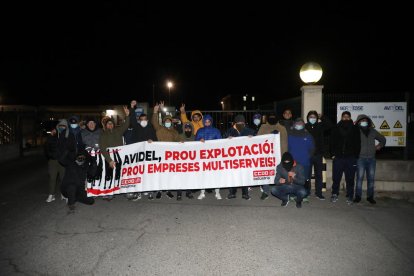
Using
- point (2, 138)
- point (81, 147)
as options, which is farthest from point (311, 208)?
point (2, 138)

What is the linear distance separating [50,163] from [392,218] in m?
6.95

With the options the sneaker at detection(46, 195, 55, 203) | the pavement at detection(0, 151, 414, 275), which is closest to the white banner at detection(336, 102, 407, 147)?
the pavement at detection(0, 151, 414, 275)

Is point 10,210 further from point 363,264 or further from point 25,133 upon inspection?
point 25,133

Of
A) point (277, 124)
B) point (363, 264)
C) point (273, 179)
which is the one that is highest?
point (277, 124)

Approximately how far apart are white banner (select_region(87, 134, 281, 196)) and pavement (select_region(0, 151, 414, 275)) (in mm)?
391

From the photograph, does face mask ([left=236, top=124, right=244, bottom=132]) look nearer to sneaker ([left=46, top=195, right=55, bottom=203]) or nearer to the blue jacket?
the blue jacket

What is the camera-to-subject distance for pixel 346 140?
6281 mm

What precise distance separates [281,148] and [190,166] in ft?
6.60

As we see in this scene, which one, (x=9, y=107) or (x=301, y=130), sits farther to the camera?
(x=9, y=107)

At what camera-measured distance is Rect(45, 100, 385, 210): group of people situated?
20.4 feet

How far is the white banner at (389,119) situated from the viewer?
750 cm

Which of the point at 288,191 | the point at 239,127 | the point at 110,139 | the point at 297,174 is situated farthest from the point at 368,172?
the point at 110,139

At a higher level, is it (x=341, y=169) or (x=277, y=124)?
(x=277, y=124)

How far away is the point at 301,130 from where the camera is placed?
21.3 ft
